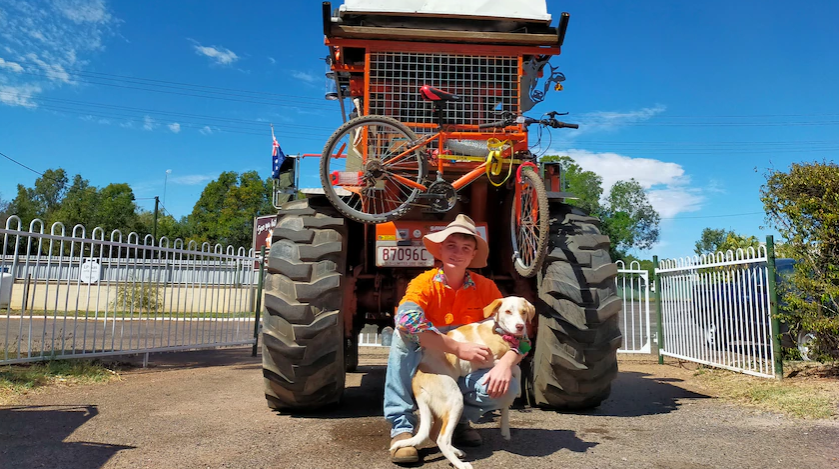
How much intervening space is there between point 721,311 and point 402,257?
4825 millimetres

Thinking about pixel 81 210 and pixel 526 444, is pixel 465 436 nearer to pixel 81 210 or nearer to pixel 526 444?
pixel 526 444

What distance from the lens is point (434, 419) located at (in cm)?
314

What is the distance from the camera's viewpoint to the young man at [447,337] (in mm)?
3117

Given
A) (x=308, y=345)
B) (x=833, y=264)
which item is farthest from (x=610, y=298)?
(x=833, y=264)

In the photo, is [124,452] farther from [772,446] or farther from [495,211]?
[772,446]

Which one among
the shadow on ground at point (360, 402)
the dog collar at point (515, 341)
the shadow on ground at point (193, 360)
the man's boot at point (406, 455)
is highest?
the dog collar at point (515, 341)

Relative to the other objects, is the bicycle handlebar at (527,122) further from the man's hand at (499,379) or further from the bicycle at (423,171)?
the man's hand at (499,379)

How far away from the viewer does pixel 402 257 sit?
4512 millimetres

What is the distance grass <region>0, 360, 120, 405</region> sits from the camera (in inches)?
204

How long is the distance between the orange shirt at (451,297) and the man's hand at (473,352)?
0.26 m

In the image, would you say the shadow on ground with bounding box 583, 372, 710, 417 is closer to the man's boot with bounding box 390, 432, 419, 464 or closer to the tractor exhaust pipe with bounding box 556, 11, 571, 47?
the man's boot with bounding box 390, 432, 419, 464

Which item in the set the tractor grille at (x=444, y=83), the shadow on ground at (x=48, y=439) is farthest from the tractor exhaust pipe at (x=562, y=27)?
the shadow on ground at (x=48, y=439)

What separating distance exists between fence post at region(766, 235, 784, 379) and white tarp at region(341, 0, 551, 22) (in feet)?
11.9

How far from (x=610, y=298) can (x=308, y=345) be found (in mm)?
2207
